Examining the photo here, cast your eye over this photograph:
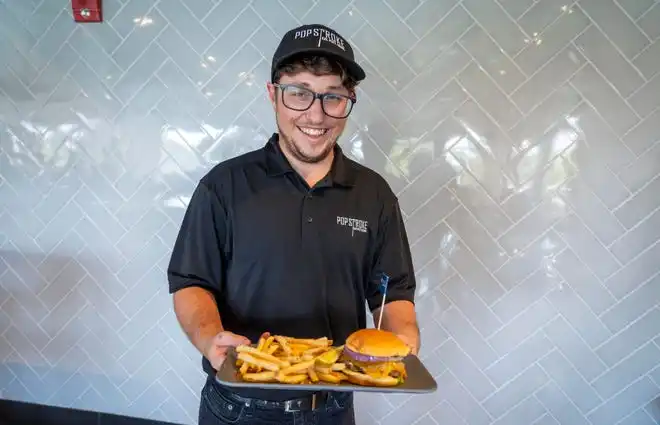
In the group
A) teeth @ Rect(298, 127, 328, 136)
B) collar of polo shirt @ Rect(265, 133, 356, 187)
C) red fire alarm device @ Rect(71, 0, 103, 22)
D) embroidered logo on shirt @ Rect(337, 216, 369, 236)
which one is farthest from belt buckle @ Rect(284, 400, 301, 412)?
red fire alarm device @ Rect(71, 0, 103, 22)

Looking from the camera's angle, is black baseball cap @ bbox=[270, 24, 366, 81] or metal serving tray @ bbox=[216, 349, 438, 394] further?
black baseball cap @ bbox=[270, 24, 366, 81]

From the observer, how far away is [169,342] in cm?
214

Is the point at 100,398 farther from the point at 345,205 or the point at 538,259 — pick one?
the point at 538,259

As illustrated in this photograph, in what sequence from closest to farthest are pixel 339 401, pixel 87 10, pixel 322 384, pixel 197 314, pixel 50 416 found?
pixel 322 384, pixel 197 314, pixel 339 401, pixel 87 10, pixel 50 416

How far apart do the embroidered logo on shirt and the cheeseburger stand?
37cm

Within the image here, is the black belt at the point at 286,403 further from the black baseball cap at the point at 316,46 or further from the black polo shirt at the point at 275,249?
the black baseball cap at the point at 316,46

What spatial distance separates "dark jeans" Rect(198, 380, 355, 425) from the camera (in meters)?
1.28

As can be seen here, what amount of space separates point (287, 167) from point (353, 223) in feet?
0.78

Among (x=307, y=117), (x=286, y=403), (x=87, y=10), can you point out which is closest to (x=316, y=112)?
(x=307, y=117)

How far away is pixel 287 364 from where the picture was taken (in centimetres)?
100

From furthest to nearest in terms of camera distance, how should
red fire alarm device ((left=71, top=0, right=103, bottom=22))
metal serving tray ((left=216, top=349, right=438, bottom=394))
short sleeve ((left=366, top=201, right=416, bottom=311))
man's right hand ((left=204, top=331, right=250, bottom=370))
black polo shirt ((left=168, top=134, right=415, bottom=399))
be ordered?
1. red fire alarm device ((left=71, top=0, right=103, bottom=22))
2. short sleeve ((left=366, top=201, right=416, bottom=311))
3. black polo shirt ((left=168, top=134, right=415, bottom=399))
4. man's right hand ((left=204, top=331, right=250, bottom=370))
5. metal serving tray ((left=216, top=349, right=438, bottom=394))

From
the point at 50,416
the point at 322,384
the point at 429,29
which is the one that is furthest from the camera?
the point at 50,416

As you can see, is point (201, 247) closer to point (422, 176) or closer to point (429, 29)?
point (422, 176)

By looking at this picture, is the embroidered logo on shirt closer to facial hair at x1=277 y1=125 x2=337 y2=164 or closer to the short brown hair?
facial hair at x1=277 y1=125 x2=337 y2=164
